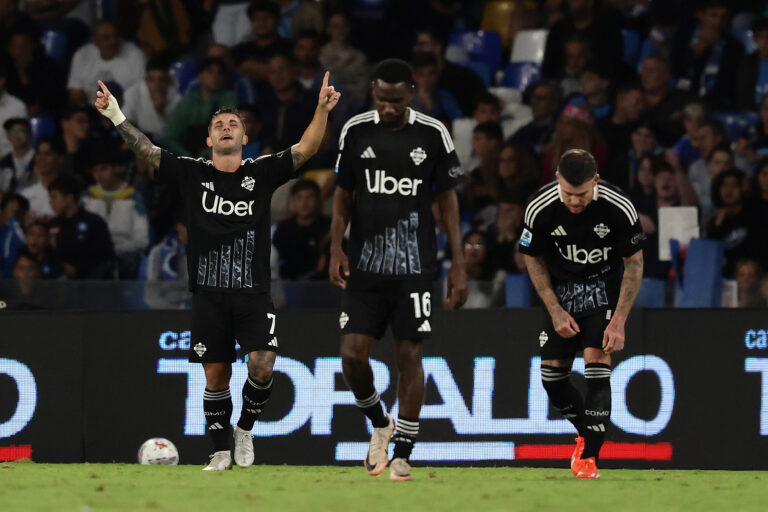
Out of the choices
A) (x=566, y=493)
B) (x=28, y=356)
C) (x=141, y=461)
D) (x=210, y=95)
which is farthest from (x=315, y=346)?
(x=210, y=95)

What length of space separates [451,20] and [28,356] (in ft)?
27.3

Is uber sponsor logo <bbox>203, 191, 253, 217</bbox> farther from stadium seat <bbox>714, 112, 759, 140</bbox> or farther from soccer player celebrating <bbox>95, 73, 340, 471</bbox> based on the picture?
stadium seat <bbox>714, 112, 759, 140</bbox>

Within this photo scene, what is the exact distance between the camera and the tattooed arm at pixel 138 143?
855 cm

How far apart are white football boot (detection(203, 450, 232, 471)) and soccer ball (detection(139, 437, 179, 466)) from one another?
4.67ft

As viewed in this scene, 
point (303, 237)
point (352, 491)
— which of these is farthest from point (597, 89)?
point (352, 491)

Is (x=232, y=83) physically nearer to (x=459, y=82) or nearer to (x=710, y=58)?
(x=459, y=82)

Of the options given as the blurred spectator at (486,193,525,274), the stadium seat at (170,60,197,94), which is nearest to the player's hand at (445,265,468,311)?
the blurred spectator at (486,193,525,274)

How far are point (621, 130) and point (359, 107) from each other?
2.96m

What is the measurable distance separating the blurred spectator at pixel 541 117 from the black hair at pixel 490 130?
19 cm

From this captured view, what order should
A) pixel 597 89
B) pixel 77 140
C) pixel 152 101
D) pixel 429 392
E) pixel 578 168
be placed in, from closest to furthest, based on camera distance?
pixel 578 168 → pixel 429 392 → pixel 597 89 → pixel 77 140 → pixel 152 101

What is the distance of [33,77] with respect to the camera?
16.2 meters

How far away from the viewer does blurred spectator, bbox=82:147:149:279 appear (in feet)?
43.7

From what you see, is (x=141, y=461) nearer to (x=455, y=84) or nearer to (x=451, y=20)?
(x=455, y=84)

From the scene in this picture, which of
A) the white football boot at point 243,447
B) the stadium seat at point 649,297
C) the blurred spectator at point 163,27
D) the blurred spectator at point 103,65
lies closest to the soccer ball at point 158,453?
the white football boot at point 243,447
